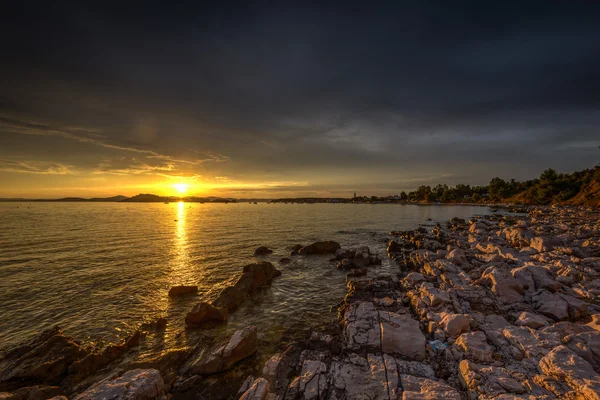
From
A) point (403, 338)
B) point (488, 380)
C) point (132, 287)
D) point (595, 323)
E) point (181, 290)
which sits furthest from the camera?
point (132, 287)

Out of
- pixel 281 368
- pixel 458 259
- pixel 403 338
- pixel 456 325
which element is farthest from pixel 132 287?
pixel 458 259

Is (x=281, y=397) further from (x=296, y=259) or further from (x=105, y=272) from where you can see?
(x=105, y=272)

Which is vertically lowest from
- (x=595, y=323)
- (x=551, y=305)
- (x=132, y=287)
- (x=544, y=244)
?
(x=132, y=287)

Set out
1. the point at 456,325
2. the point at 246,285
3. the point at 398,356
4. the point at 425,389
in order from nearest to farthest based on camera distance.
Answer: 1. the point at 425,389
2. the point at 398,356
3. the point at 456,325
4. the point at 246,285

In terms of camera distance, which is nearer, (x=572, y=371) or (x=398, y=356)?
(x=572, y=371)

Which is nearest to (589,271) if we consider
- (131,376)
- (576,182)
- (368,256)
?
(368,256)

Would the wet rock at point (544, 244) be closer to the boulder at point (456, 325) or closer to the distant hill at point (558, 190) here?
the boulder at point (456, 325)

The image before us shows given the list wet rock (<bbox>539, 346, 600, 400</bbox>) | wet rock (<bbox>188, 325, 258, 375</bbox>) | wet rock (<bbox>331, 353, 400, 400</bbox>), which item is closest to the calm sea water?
wet rock (<bbox>188, 325, 258, 375</bbox>)

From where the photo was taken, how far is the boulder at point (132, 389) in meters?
7.17

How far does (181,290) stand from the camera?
721 inches

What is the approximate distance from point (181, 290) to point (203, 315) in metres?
5.63

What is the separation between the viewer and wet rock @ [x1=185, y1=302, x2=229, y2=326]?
45.5 feet

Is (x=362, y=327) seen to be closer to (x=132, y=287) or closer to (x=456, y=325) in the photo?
(x=456, y=325)

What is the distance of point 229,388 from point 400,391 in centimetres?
620
